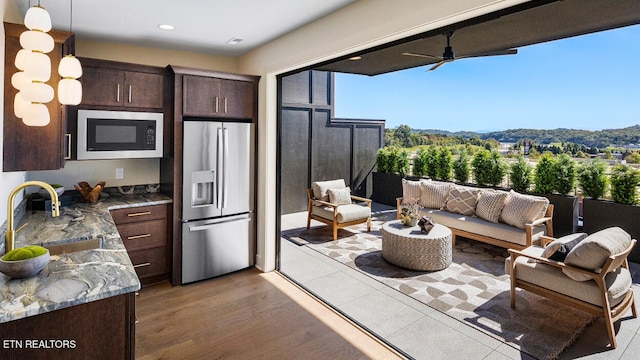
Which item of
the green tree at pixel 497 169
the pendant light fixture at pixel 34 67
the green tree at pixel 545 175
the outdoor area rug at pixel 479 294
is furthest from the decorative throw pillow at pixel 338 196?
the pendant light fixture at pixel 34 67

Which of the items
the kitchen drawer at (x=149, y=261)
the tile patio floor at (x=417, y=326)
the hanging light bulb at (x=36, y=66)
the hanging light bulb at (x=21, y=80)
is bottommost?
the tile patio floor at (x=417, y=326)

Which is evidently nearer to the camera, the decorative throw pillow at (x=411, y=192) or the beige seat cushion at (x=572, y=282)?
the beige seat cushion at (x=572, y=282)

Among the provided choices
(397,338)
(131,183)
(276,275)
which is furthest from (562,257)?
(131,183)

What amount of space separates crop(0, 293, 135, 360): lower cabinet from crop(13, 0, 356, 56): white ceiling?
2252 mm

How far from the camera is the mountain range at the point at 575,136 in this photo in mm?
5379

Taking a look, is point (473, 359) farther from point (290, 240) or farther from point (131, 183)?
point (131, 183)

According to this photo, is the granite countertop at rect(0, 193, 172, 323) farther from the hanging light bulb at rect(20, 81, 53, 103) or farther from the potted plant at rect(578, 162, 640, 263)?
the potted plant at rect(578, 162, 640, 263)

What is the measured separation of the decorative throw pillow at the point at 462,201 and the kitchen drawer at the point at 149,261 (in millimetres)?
4153

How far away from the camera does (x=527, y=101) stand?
7.75 m

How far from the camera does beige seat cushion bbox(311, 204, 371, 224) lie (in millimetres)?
5535

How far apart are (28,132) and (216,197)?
1.73 m

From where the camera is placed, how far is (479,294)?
11.7ft

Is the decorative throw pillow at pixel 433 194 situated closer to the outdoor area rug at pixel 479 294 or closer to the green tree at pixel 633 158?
the outdoor area rug at pixel 479 294

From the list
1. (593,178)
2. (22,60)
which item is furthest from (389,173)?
(22,60)
